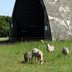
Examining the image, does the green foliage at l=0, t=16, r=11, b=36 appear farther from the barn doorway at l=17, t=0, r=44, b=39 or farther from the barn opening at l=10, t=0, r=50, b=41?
the barn doorway at l=17, t=0, r=44, b=39

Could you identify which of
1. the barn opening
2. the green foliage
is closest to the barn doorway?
the barn opening

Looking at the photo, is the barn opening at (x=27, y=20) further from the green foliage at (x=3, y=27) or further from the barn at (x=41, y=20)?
the green foliage at (x=3, y=27)

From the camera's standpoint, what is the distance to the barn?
1519 inches

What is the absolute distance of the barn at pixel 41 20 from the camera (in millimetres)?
38594

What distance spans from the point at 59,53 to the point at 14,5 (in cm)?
2874

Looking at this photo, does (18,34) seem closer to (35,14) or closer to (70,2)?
(35,14)

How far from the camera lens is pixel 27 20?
4681cm

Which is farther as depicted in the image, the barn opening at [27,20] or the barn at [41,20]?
the barn opening at [27,20]

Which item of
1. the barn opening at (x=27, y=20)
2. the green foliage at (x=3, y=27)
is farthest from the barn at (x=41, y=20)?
the green foliage at (x=3, y=27)

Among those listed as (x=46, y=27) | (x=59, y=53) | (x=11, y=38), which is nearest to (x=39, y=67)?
(x=59, y=53)

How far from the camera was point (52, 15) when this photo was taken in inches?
1535

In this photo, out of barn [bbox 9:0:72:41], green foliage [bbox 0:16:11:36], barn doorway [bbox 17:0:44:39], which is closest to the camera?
barn [bbox 9:0:72:41]

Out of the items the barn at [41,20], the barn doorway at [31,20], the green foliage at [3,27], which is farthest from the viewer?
the green foliage at [3,27]

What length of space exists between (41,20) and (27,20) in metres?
2.38
